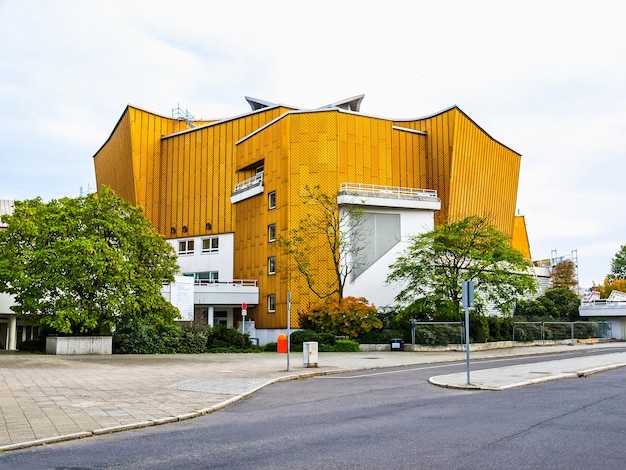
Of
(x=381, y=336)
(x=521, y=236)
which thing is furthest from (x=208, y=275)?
(x=521, y=236)

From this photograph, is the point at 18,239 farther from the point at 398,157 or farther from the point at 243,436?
the point at 398,157

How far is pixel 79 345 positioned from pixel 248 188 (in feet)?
75.3

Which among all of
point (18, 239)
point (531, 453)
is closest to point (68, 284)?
point (18, 239)

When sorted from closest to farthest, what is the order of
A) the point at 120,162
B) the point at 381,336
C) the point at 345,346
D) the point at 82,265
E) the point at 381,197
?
the point at 82,265
the point at 345,346
the point at 381,336
the point at 381,197
the point at 120,162

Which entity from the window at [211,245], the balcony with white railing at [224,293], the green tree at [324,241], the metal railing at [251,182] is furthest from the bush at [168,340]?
the window at [211,245]

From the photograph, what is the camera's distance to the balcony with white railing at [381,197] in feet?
145

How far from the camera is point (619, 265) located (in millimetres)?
100562

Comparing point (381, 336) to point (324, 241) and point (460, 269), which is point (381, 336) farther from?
point (324, 241)

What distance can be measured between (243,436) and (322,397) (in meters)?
5.23

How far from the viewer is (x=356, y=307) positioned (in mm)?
38594

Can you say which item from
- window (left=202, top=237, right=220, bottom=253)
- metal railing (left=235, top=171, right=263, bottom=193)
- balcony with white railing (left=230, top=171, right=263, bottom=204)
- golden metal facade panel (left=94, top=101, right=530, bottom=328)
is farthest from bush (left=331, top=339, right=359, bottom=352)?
window (left=202, top=237, right=220, bottom=253)

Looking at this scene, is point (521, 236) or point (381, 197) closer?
point (381, 197)

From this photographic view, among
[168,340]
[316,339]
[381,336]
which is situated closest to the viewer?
[168,340]

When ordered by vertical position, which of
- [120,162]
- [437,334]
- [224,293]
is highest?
[120,162]
